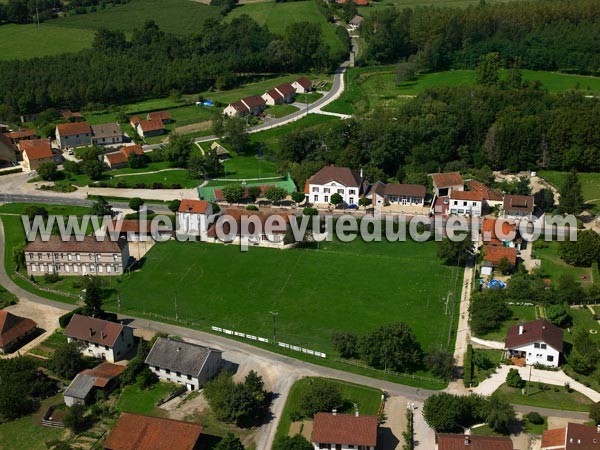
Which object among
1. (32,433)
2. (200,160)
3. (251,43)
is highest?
(251,43)

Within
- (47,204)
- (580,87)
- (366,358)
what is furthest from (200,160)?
(580,87)

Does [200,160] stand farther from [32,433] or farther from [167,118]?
[32,433]

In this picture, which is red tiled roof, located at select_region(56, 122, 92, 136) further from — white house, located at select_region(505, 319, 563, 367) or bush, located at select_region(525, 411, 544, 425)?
bush, located at select_region(525, 411, 544, 425)

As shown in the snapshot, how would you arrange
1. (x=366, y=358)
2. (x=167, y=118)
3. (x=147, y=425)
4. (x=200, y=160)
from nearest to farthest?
(x=147, y=425)
(x=366, y=358)
(x=200, y=160)
(x=167, y=118)

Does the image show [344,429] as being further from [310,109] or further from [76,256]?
[310,109]

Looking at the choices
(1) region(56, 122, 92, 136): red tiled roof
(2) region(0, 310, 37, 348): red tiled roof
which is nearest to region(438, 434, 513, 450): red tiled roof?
(2) region(0, 310, 37, 348): red tiled roof

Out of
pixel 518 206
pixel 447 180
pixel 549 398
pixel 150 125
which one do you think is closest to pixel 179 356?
pixel 549 398

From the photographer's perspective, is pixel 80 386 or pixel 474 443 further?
pixel 80 386
